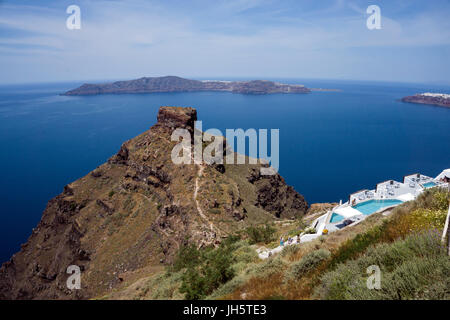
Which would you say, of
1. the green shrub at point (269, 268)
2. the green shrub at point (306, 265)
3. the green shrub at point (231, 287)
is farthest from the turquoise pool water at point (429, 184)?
the green shrub at point (231, 287)

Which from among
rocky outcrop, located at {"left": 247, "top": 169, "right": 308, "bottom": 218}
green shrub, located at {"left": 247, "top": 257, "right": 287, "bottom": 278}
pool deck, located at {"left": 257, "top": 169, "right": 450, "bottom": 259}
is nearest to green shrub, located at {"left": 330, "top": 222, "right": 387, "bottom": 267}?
green shrub, located at {"left": 247, "top": 257, "right": 287, "bottom": 278}

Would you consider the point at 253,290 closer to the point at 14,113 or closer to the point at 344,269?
the point at 344,269

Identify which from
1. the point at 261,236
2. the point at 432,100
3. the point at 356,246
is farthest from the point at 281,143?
the point at 432,100

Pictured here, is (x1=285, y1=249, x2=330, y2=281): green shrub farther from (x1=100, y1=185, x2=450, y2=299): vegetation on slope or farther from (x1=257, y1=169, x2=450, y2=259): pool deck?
(x1=257, y1=169, x2=450, y2=259): pool deck

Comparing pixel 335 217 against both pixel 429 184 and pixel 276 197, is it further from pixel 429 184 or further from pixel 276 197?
pixel 276 197

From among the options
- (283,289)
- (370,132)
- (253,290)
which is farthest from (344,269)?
(370,132)

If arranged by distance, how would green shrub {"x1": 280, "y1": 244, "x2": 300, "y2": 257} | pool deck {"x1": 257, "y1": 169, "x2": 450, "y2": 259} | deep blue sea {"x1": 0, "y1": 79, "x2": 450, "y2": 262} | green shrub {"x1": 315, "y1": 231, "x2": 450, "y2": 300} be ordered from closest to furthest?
green shrub {"x1": 315, "y1": 231, "x2": 450, "y2": 300} → green shrub {"x1": 280, "y1": 244, "x2": 300, "y2": 257} → pool deck {"x1": 257, "y1": 169, "x2": 450, "y2": 259} → deep blue sea {"x1": 0, "y1": 79, "x2": 450, "y2": 262}

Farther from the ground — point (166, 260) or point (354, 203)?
point (354, 203)

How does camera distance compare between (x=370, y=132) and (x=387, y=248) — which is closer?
(x=387, y=248)
